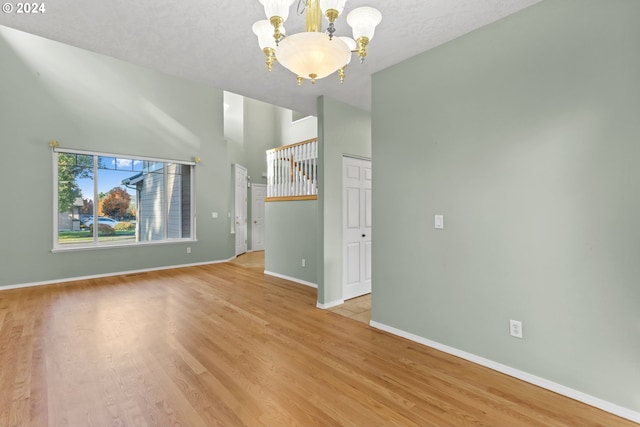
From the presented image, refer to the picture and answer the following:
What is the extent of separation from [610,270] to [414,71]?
2192 millimetres

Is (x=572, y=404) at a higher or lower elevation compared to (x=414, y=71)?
lower

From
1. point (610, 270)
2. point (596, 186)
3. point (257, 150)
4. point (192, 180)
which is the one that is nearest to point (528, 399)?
point (610, 270)

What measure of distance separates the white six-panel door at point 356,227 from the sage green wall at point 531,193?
124 centimetres

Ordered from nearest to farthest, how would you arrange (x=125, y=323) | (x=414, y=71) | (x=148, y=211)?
(x=414, y=71) < (x=125, y=323) < (x=148, y=211)

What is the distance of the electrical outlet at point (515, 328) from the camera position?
83.9 inches

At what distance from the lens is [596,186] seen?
1.82 m

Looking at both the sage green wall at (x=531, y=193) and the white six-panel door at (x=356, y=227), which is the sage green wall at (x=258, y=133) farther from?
the sage green wall at (x=531, y=193)

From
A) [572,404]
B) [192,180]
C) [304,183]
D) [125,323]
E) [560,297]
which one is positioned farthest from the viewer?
[192,180]

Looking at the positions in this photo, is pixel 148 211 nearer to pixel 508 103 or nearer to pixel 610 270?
pixel 508 103

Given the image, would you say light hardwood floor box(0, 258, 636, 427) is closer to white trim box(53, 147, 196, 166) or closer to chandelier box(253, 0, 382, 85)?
chandelier box(253, 0, 382, 85)

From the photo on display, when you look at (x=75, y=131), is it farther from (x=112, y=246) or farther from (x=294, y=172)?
(x=294, y=172)

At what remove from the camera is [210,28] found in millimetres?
2279

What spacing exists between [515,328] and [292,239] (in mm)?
3595

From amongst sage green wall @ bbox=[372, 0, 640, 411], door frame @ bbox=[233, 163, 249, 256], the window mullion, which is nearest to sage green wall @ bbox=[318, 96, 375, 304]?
sage green wall @ bbox=[372, 0, 640, 411]
